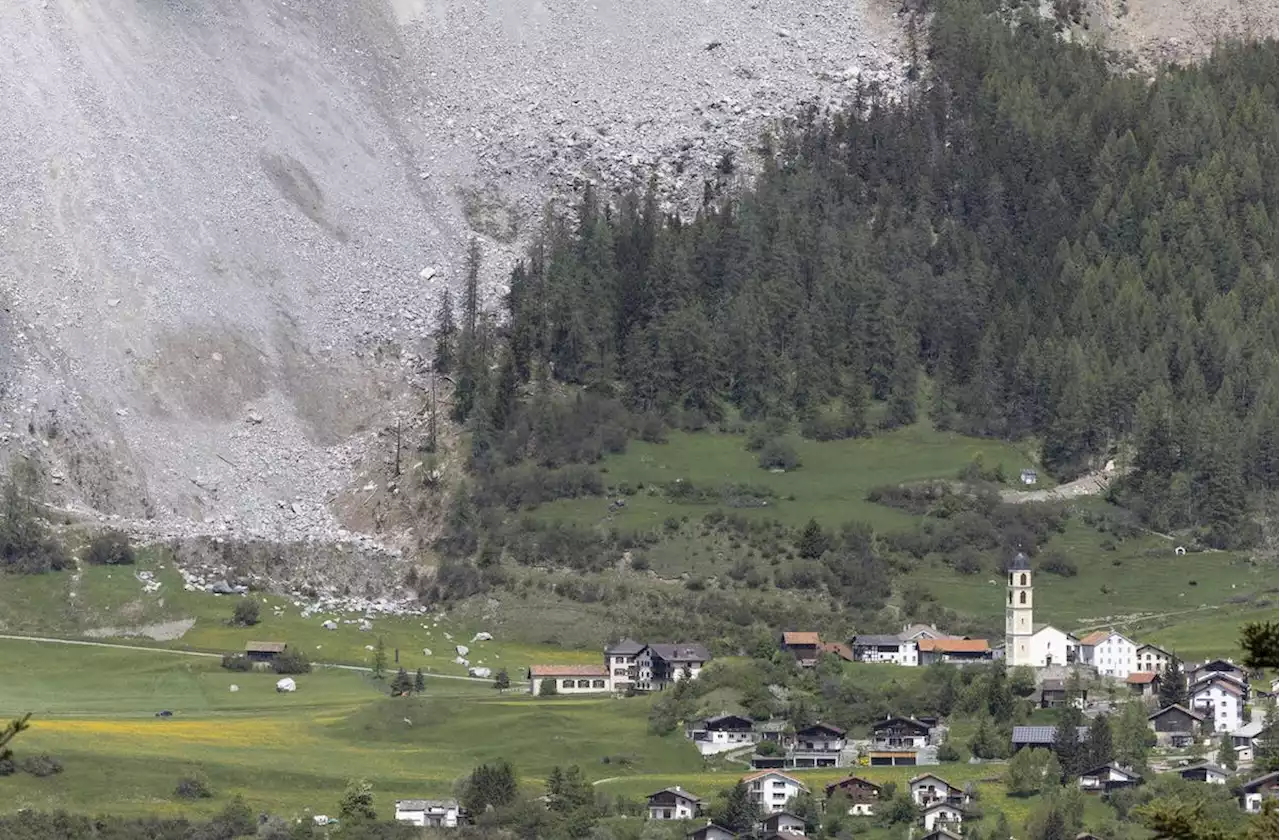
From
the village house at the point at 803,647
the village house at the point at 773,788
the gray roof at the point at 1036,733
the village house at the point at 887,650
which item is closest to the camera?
the village house at the point at 773,788

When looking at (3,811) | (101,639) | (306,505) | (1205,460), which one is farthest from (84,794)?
(1205,460)

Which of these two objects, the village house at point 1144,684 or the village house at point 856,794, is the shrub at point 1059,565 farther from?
the village house at point 856,794

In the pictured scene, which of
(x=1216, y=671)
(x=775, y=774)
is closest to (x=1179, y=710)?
(x=1216, y=671)

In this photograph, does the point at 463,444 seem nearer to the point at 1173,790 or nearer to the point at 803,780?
the point at 803,780

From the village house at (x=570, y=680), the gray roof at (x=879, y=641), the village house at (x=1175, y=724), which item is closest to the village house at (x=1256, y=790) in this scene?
the village house at (x=1175, y=724)

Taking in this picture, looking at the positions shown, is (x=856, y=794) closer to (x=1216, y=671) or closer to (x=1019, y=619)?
(x=1216, y=671)

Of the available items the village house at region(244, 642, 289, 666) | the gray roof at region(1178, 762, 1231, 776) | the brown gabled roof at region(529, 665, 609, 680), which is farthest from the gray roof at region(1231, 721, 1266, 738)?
the village house at region(244, 642, 289, 666)
